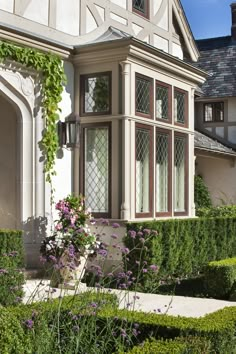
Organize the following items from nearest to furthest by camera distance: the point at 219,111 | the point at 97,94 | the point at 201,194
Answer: the point at 97,94
the point at 201,194
the point at 219,111

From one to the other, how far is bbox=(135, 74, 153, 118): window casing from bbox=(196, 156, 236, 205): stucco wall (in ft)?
36.2

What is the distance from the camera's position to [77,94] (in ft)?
35.0

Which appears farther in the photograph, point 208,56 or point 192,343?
point 208,56

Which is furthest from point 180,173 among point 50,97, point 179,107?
point 50,97

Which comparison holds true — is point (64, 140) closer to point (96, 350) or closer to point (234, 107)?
point (96, 350)

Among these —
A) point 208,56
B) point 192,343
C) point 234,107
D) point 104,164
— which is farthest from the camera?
point 208,56

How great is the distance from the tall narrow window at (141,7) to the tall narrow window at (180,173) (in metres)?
2.68

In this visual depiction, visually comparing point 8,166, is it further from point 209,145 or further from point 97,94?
point 209,145

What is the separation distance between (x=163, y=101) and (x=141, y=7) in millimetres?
2323

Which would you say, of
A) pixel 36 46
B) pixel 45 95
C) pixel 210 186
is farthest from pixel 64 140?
pixel 210 186

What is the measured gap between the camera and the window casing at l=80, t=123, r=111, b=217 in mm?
10523

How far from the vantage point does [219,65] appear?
2284 centimetres

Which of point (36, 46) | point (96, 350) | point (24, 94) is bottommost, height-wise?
point (96, 350)

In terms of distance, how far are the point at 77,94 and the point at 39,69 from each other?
1.06 meters
